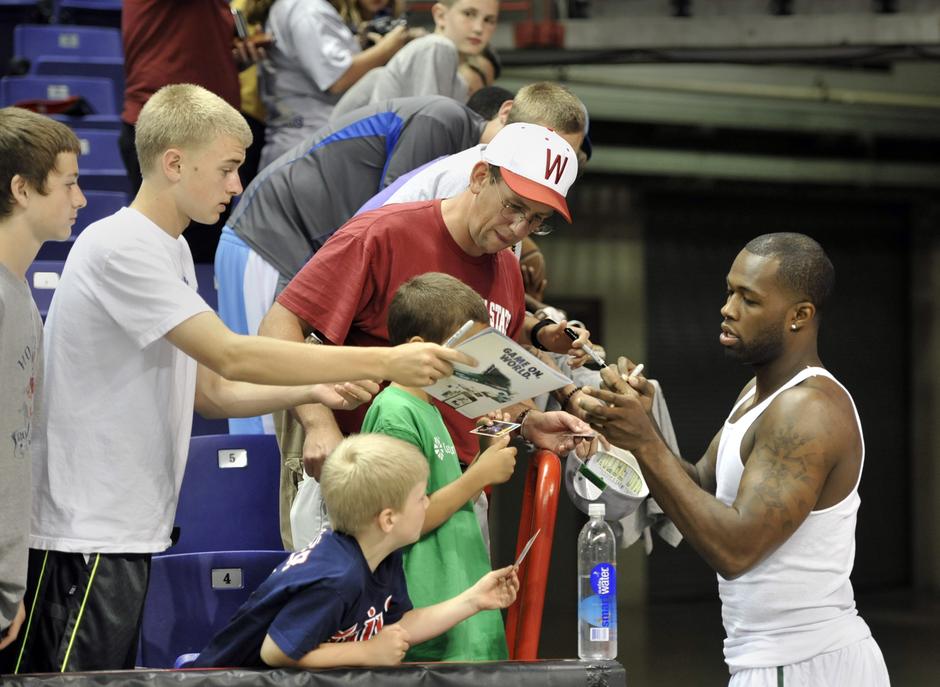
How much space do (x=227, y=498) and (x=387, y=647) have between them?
4.29ft

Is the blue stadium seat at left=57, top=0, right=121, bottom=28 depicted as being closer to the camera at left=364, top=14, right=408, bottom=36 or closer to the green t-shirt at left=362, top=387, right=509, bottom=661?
the camera at left=364, top=14, right=408, bottom=36

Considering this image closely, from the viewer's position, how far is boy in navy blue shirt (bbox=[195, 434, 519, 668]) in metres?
2.39

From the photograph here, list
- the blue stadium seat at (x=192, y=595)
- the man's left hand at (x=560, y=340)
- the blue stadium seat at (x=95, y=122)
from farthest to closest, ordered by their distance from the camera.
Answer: the blue stadium seat at (x=95, y=122) < the man's left hand at (x=560, y=340) < the blue stadium seat at (x=192, y=595)

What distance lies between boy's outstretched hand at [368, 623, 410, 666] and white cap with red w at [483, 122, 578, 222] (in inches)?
40.9

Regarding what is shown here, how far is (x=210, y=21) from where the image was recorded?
5016mm

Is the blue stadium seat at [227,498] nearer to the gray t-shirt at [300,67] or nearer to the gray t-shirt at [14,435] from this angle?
the gray t-shirt at [14,435]

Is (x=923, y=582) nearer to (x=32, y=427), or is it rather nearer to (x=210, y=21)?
(x=210, y=21)

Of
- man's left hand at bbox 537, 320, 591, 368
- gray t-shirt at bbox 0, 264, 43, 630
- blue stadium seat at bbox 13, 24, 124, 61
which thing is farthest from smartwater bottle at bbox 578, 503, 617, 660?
blue stadium seat at bbox 13, 24, 124, 61

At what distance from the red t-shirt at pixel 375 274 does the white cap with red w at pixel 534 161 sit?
8.6 inches

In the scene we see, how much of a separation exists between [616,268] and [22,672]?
10149 mm

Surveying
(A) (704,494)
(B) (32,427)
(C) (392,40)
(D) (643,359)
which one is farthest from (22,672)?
(D) (643,359)

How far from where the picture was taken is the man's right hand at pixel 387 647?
7.95 feet

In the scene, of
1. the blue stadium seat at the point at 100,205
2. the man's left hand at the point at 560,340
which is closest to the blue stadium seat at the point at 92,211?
the blue stadium seat at the point at 100,205

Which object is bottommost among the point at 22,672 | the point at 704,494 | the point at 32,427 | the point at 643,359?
the point at 643,359
